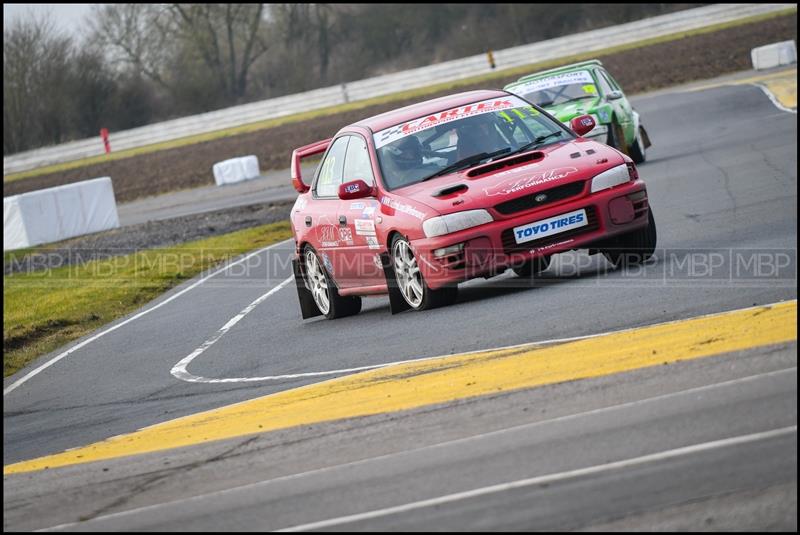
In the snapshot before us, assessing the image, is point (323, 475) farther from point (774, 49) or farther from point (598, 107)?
point (774, 49)

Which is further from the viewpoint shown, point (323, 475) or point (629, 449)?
point (323, 475)

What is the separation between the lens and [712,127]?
25.2m

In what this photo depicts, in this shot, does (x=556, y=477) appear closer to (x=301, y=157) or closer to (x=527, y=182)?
(x=527, y=182)

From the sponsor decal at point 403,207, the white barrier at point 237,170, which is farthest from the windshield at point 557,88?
the white barrier at point 237,170

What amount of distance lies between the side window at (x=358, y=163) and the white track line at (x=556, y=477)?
625 centimetres

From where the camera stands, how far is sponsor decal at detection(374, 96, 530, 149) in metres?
11.9

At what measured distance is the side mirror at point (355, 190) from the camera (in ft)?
37.8

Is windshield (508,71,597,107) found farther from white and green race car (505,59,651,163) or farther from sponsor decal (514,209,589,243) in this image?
sponsor decal (514,209,589,243)

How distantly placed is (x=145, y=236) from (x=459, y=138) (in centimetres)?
1712

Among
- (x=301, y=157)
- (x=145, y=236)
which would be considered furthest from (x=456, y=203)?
(x=145, y=236)

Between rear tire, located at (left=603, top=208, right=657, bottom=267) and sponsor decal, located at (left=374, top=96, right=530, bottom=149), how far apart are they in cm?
161

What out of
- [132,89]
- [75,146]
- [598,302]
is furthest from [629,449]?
[132,89]

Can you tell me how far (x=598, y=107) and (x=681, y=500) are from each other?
1488cm

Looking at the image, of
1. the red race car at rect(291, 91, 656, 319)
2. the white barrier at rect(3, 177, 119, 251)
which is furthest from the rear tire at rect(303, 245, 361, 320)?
the white barrier at rect(3, 177, 119, 251)
